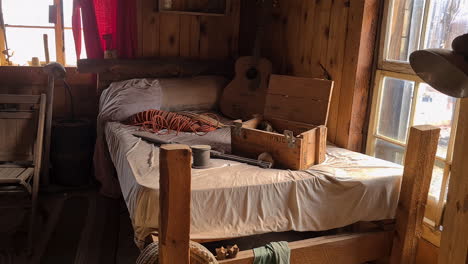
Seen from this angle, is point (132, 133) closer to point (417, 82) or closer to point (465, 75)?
point (417, 82)

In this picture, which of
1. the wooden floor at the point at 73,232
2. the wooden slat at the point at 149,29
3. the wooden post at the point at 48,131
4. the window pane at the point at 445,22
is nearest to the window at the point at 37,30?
the wooden slat at the point at 149,29

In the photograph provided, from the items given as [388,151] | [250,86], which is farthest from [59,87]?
[388,151]

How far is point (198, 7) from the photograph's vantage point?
3646 mm

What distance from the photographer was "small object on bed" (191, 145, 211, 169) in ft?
6.49

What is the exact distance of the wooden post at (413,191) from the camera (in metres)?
1.88

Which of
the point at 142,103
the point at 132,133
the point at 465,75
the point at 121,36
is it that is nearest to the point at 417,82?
the point at 465,75

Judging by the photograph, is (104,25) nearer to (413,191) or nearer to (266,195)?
(266,195)

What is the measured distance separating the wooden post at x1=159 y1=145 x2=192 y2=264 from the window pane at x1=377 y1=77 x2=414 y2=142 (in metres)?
1.31

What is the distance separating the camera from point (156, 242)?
1.64 meters

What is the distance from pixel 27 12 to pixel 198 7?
1.45 meters

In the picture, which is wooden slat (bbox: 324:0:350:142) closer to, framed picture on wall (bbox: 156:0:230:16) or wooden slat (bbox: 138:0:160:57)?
framed picture on wall (bbox: 156:0:230:16)

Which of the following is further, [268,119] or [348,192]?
[268,119]

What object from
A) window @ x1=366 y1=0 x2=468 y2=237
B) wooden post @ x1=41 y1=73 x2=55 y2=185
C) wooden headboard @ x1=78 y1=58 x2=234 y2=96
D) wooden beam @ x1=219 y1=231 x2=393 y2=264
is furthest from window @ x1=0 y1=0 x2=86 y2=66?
wooden beam @ x1=219 y1=231 x2=393 y2=264

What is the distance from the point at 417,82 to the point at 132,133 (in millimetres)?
1614
